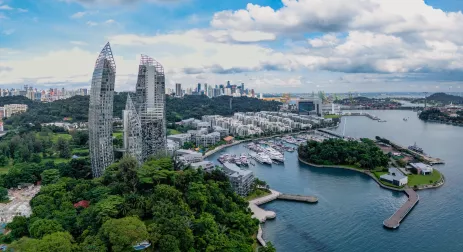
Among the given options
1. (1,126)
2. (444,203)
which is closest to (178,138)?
(1,126)

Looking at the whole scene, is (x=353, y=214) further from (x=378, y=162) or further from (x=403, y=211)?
(x=378, y=162)

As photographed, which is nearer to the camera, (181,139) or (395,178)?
(395,178)

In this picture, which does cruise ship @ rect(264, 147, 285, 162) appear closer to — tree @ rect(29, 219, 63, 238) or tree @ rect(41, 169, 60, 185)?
tree @ rect(41, 169, 60, 185)

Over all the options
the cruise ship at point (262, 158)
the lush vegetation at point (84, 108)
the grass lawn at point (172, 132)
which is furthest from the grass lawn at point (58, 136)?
the cruise ship at point (262, 158)

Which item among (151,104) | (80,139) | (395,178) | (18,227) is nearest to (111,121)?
(151,104)

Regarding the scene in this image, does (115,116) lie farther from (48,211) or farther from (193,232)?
(193,232)

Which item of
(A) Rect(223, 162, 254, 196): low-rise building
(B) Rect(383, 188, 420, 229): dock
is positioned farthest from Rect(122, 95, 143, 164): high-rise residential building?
(B) Rect(383, 188, 420, 229): dock
